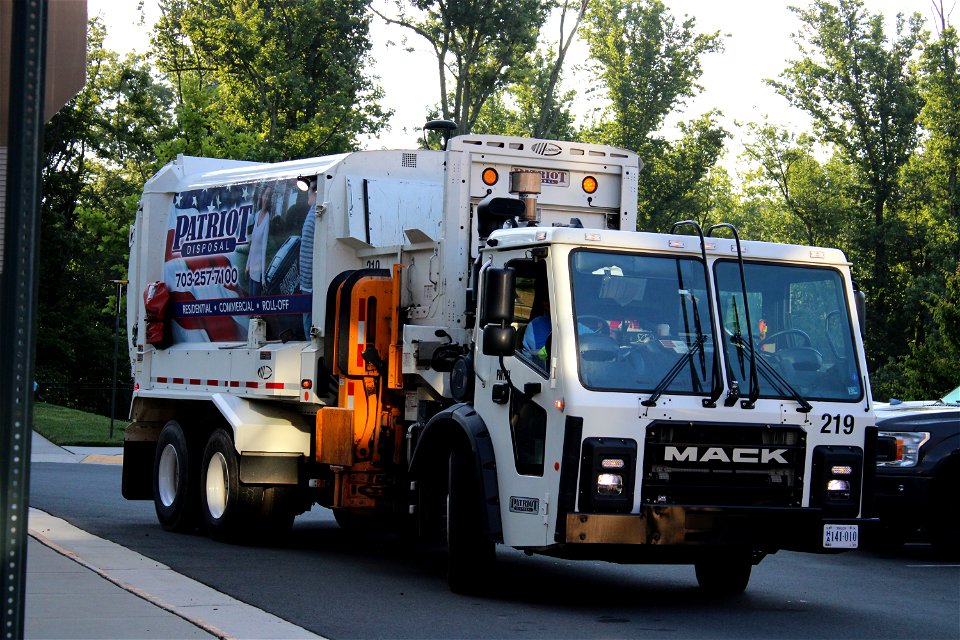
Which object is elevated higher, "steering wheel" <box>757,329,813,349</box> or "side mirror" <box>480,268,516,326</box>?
"side mirror" <box>480,268,516,326</box>

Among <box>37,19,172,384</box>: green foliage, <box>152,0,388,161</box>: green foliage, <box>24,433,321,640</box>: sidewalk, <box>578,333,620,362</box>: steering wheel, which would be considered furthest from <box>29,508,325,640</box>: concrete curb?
<box>37,19,172,384</box>: green foliage

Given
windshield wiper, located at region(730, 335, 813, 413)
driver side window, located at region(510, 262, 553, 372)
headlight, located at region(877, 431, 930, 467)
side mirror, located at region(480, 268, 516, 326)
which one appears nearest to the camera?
side mirror, located at region(480, 268, 516, 326)

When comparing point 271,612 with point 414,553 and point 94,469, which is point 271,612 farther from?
point 94,469

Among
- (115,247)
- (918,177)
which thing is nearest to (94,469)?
(115,247)

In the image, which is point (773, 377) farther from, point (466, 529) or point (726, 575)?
point (466, 529)

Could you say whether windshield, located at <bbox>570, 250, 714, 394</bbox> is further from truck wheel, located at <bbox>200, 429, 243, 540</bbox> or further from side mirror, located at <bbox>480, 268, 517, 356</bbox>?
truck wheel, located at <bbox>200, 429, 243, 540</bbox>

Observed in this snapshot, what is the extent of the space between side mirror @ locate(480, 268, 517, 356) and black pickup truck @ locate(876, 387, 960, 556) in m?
5.09

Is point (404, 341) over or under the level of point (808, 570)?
over

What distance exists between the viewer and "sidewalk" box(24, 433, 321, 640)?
7.98 m

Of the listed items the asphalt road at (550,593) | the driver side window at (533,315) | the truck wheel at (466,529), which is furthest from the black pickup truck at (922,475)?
the driver side window at (533,315)

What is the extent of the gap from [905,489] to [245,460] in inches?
236

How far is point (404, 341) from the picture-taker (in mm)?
11016

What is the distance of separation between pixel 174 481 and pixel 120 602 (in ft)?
17.6

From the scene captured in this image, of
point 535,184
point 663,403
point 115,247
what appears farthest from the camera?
point 115,247
